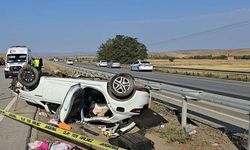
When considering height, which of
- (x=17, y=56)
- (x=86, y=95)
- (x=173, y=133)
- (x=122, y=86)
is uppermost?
(x=17, y=56)

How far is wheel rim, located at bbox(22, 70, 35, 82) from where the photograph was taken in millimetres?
10633

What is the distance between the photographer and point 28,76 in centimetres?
→ 1075

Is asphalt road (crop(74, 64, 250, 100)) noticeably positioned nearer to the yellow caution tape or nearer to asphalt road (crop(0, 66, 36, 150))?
asphalt road (crop(0, 66, 36, 150))

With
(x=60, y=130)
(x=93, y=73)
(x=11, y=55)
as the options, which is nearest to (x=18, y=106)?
(x=60, y=130)

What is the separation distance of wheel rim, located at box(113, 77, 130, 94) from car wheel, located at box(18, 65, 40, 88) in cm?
255

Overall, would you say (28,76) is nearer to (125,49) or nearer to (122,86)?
(122,86)

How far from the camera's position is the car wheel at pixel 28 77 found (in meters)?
10.5

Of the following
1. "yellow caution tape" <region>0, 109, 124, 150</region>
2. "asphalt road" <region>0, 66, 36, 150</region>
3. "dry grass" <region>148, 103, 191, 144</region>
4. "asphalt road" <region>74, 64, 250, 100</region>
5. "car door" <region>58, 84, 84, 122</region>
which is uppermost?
"car door" <region>58, 84, 84, 122</region>

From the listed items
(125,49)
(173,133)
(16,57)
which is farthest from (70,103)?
(125,49)

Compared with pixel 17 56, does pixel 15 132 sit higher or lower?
lower

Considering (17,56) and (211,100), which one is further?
(17,56)

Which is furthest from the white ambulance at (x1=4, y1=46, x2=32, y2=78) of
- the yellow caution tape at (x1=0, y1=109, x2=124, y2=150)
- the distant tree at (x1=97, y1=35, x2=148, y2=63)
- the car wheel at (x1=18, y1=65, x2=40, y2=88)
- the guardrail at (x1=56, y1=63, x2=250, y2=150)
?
the distant tree at (x1=97, y1=35, x2=148, y2=63)

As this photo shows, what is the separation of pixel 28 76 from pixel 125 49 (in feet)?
295

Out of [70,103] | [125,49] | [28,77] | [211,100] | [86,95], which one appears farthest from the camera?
[125,49]
